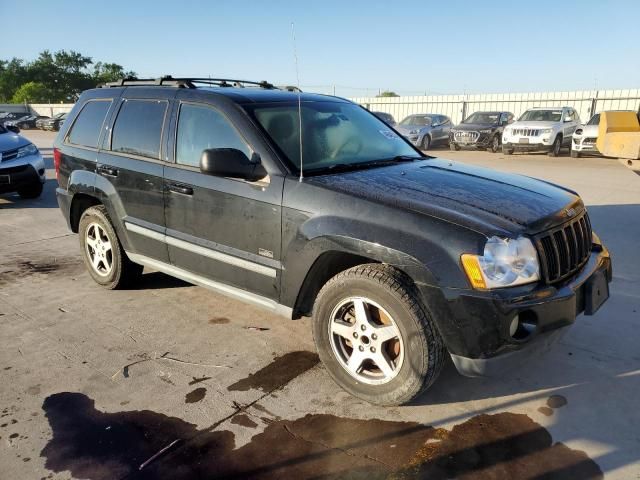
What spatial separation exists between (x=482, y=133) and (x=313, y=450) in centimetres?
1773

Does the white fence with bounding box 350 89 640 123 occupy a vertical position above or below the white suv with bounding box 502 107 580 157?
above

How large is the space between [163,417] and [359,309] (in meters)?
1.24

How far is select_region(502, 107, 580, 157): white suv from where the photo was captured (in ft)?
54.1

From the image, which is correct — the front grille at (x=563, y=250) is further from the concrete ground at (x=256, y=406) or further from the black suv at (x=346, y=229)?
the concrete ground at (x=256, y=406)

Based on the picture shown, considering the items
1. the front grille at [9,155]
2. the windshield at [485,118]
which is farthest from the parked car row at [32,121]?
the front grille at [9,155]

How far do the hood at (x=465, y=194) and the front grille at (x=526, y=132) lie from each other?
1432cm

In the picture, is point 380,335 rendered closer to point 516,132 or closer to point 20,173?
point 20,173

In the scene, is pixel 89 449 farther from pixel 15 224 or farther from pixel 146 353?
pixel 15 224

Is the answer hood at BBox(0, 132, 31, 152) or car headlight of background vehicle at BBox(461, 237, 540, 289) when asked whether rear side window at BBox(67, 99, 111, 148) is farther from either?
hood at BBox(0, 132, 31, 152)

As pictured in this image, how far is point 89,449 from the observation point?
2.58 metres

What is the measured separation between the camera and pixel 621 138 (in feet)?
18.5

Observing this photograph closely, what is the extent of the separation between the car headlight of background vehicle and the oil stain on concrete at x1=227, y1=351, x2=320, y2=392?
1.38m

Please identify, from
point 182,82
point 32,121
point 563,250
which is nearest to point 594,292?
point 563,250

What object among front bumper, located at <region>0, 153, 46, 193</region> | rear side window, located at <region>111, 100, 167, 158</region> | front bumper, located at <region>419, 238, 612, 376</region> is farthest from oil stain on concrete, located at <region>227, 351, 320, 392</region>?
front bumper, located at <region>0, 153, 46, 193</region>
